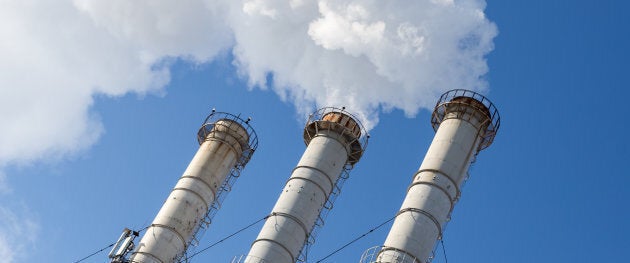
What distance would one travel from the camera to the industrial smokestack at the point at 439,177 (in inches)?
1302

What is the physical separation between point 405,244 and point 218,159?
1481 centimetres

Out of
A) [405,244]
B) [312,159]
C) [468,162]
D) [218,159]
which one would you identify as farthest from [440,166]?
[218,159]

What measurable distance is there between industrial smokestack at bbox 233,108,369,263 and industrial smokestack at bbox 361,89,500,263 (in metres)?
4.75

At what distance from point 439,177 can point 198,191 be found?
45.7ft

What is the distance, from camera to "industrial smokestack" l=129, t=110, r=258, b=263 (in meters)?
39.9

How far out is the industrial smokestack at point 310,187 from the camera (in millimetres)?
35812

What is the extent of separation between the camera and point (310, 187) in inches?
1506

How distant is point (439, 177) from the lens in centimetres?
3528

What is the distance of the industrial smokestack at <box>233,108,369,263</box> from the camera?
35.8 meters

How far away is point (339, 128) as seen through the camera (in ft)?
135

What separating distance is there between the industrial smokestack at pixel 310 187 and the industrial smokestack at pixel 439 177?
4.75 meters

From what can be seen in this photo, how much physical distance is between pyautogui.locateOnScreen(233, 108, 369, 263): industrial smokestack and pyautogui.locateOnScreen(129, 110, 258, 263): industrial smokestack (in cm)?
503

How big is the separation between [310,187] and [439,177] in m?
6.59

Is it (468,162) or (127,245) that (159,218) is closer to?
(127,245)
